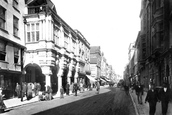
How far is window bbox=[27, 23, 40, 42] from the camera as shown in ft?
80.2

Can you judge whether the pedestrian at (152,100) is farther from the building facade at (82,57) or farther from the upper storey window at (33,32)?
the building facade at (82,57)

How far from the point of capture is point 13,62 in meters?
19.1

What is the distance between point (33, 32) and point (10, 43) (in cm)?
643

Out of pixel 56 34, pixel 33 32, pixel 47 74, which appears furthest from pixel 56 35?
pixel 47 74

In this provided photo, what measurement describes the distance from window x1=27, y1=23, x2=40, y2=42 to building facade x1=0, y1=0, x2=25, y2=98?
124 inches

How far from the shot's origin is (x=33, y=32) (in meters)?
24.6

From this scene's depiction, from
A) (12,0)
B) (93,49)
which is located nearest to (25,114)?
(12,0)

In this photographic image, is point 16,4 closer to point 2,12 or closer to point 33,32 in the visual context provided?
point 2,12

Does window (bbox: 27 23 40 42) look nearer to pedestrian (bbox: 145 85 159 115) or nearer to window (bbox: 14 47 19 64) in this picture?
window (bbox: 14 47 19 64)

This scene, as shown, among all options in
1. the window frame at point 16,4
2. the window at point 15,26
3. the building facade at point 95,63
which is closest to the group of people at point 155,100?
the window at point 15,26

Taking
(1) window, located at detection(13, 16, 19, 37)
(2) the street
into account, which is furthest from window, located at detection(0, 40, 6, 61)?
(2) the street

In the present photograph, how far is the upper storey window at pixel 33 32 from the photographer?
80.2 ft

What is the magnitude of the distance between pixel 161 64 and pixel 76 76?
1881cm

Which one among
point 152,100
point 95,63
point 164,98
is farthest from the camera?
point 95,63
